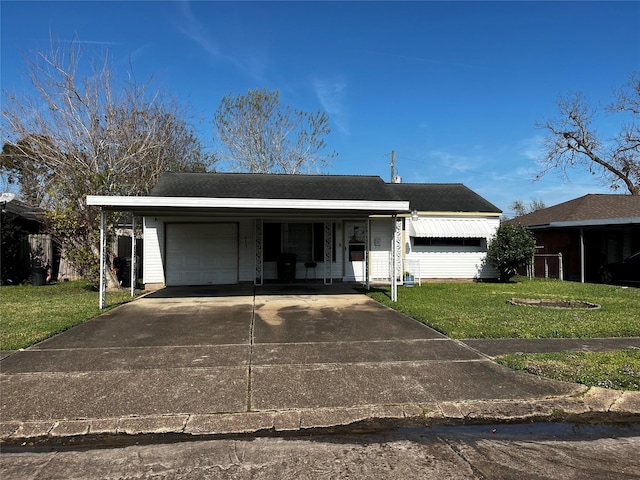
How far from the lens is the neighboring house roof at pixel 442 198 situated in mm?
17438

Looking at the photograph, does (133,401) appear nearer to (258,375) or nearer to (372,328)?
(258,375)

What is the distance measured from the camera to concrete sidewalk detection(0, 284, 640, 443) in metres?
4.07

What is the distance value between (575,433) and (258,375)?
3.32 meters

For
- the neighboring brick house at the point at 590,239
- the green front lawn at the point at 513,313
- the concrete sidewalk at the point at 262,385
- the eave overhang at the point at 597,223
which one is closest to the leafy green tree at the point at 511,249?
the green front lawn at the point at 513,313

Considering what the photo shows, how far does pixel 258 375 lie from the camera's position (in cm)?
521

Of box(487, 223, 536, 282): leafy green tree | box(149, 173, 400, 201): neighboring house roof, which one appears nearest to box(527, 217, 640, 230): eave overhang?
box(487, 223, 536, 282): leafy green tree

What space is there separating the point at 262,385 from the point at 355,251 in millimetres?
11512

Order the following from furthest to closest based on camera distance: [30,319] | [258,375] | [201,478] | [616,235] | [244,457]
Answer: [616,235]
[30,319]
[258,375]
[244,457]
[201,478]

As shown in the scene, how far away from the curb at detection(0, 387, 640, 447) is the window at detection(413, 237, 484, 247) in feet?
41.6

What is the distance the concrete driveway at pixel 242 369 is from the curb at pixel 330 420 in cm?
12

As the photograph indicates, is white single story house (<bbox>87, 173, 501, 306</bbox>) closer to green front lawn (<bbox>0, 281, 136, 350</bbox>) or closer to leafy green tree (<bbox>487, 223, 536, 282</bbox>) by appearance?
leafy green tree (<bbox>487, 223, 536, 282</bbox>)

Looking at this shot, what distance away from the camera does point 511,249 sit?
16.2m

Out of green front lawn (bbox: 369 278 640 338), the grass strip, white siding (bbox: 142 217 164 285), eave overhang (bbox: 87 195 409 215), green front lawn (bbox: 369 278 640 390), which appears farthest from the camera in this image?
white siding (bbox: 142 217 164 285)

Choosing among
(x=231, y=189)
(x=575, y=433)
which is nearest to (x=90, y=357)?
(x=575, y=433)
